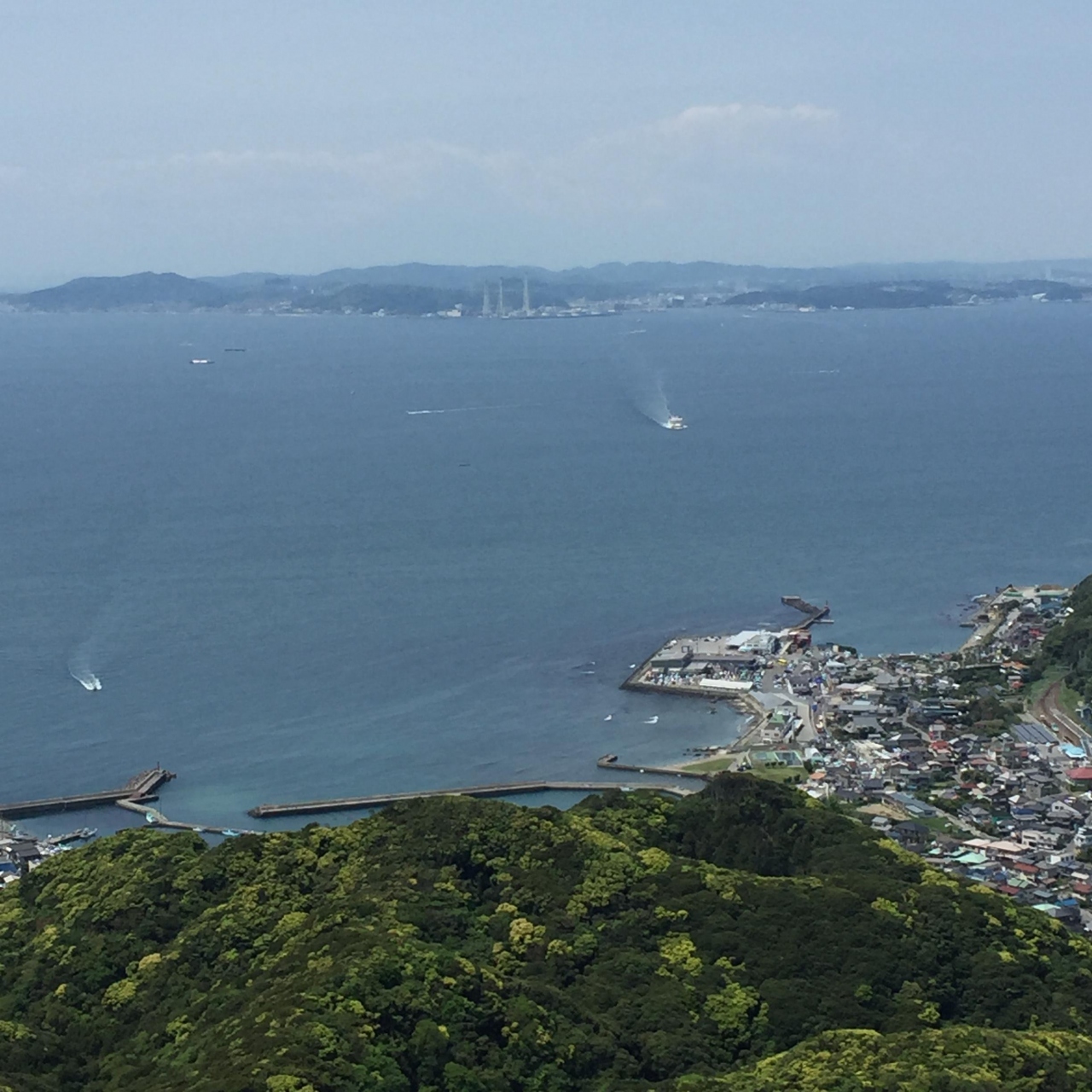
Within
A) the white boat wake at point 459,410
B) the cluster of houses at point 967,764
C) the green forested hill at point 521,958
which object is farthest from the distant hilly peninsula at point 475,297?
the green forested hill at point 521,958

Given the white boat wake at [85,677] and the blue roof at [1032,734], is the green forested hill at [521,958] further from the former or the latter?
the white boat wake at [85,677]

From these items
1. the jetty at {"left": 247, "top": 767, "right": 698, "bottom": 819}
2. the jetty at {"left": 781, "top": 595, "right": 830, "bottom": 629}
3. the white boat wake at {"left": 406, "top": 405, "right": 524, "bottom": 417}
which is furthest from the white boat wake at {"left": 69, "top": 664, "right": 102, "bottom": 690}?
the white boat wake at {"left": 406, "top": 405, "right": 524, "bottom": 417}

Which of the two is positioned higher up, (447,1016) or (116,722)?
(447,1016)

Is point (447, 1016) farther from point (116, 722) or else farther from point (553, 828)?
point (116, 722)

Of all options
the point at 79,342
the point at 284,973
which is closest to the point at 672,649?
the point at 284,973

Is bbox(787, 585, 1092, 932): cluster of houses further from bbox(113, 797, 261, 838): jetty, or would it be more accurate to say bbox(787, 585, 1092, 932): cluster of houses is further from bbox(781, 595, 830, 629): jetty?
bbox(113, 797, 261, 838): jetty

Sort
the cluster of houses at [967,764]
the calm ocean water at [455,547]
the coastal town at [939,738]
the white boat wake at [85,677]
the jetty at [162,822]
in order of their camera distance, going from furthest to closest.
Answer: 1. the white boat wake at [85,677]
2. the calm ocean water at [455,547]
3. the jetty at [162,822]
4. the coastal town at [939,738]
5. the cluster of houses at [967,764]

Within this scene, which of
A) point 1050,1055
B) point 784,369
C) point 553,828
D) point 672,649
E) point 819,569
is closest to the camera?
point 1050,1055
